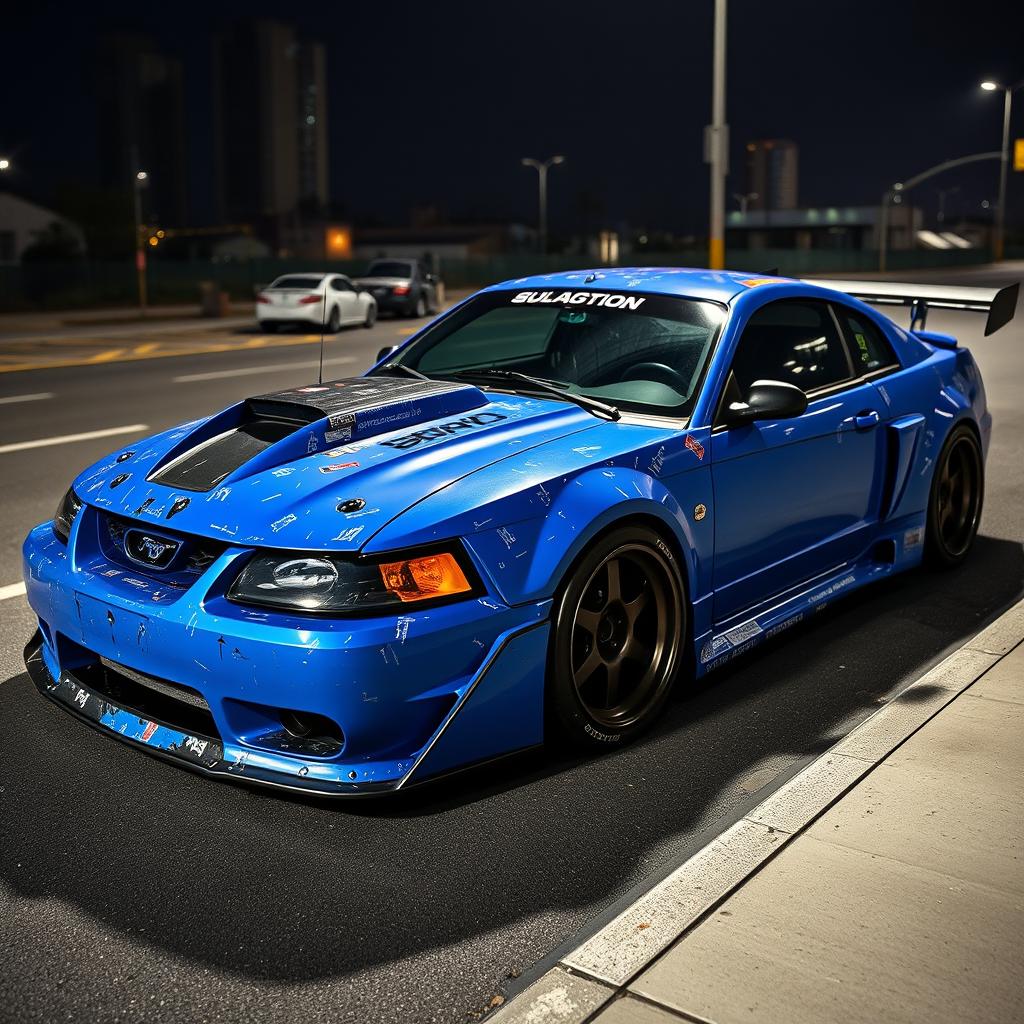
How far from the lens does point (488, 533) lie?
3.52m

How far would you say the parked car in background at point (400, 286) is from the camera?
31516 mm

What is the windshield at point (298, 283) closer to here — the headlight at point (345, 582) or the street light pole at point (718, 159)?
the street light pole at point (718, 159)

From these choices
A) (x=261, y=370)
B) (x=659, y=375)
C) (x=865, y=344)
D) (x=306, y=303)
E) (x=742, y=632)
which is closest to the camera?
(x=742, y=632)

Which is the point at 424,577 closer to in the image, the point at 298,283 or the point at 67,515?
the point at 67,515

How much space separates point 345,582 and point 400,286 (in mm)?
28922

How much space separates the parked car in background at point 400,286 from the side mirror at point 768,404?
1076 inches

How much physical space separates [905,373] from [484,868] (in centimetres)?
326

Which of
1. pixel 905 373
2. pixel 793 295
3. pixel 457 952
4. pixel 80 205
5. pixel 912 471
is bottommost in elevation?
pixel 457 952

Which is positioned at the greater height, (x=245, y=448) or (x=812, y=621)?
(x=245, y=448)

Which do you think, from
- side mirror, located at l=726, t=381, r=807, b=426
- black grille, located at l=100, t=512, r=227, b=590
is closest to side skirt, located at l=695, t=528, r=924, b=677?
side mirror, located at l=726, t=381, r=807, b=426

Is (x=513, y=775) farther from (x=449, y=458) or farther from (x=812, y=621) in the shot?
(x=812, y=621)

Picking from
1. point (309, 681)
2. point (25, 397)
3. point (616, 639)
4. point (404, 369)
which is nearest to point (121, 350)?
point (25, 397)

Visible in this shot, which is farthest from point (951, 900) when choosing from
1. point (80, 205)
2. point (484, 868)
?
point (80, 205)

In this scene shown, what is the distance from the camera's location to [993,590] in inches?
228
